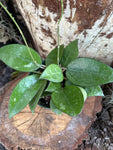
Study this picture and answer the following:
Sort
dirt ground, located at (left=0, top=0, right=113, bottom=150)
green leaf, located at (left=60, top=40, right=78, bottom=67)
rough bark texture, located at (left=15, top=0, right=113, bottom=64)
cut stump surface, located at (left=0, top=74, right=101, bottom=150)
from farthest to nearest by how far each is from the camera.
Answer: dirt ground, located at (left=0, top=0, right=113, bottom=150) → cut stump surface, located at (left=0, top=74, right=101, bottom=150) → green leaf, located at (left=60, top=40, right=78, bottom=67) → rough bark texture, located at (left=15, top=0, right=113, bottom=64)

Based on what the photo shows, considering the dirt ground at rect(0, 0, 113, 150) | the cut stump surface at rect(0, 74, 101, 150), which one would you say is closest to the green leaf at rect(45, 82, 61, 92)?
the cut stump surface at rect(0, 74, 101, 150)

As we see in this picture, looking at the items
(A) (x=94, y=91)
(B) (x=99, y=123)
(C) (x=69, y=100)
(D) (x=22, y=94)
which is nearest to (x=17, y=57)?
(D) (x=22, y=94)

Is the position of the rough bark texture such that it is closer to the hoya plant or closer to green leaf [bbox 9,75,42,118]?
the hoya plant

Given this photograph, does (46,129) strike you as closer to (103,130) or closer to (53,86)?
(53,86)

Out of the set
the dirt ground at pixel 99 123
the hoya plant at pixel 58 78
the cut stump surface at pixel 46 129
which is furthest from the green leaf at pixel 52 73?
the dirt ground at pixel 99 123

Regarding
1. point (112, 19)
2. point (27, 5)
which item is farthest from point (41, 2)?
point (112, 19)

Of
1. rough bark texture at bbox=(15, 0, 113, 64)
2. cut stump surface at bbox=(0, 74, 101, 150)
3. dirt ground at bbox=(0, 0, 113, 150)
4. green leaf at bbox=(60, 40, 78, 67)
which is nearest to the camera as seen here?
rough bark texture at bbox=(15, 0, 113, 64)

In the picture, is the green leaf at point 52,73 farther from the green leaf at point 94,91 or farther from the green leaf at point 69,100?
the green leaf at point 94,91
